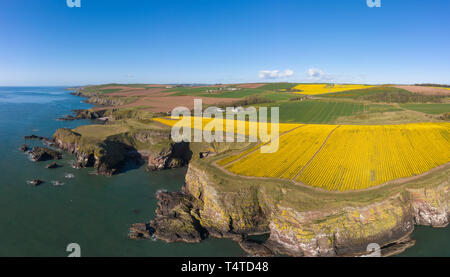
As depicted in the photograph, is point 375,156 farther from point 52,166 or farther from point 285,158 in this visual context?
point 52,166

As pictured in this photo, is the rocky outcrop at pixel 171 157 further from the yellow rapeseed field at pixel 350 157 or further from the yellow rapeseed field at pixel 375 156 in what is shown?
the yellow rapeseed field at pixel 375 156

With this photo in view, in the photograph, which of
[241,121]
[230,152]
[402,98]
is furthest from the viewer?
[402,98]

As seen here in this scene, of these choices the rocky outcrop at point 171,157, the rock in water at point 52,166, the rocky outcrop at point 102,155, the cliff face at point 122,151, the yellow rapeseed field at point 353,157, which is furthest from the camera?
the rocky outcrop at point 171,157

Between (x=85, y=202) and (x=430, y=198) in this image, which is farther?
(x=85, y=202)

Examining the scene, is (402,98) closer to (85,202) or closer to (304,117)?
→ (304,117)

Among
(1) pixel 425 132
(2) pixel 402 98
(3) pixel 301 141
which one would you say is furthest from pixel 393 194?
(2) pixel 402 98

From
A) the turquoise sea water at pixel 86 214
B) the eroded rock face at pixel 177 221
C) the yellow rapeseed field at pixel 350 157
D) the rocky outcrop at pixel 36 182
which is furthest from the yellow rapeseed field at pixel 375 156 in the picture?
the rocky outcrop at pixel 36 182
